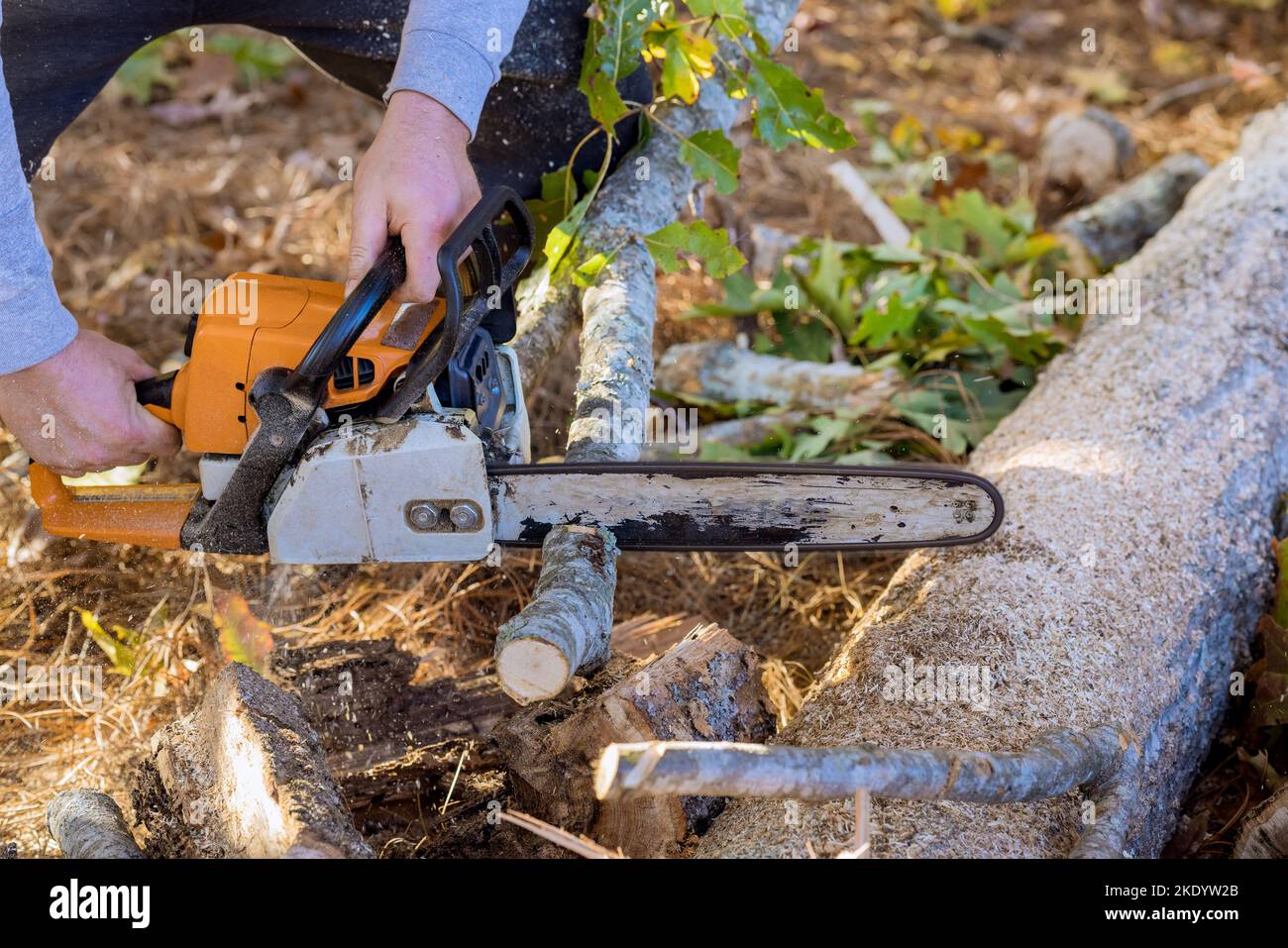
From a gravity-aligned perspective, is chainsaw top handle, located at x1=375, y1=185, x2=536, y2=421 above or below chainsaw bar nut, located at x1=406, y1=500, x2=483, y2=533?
above

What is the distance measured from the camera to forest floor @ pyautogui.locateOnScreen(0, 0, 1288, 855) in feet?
7.30

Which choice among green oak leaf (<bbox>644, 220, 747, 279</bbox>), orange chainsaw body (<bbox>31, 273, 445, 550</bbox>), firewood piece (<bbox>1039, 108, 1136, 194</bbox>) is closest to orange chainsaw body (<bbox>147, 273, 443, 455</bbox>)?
orange chainsaw body (<bbox>31, 273, 445, 550</bbox>)

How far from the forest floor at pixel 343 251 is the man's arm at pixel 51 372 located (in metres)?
0.47

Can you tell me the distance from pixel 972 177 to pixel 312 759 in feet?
12.0

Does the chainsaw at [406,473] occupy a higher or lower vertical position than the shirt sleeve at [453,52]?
lower

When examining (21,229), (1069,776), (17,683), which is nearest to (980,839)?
(1069,776)

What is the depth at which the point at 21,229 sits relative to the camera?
1.64 m

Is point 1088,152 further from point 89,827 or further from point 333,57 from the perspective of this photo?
point 89,827

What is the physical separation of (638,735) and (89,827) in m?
0.84

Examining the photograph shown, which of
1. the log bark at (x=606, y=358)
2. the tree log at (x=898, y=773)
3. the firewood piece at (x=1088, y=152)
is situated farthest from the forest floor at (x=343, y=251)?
the tree log at (x=898, y=773)

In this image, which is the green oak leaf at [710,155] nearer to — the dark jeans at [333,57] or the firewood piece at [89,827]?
the dark jeans at [333,57]

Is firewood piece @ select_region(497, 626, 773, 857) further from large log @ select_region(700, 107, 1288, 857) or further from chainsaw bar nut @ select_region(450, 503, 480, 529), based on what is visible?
chainsaw bar nut @ select_region(450, 503, 480, 529)

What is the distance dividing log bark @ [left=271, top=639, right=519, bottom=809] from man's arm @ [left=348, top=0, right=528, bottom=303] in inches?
29.1

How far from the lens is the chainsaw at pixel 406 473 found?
1.78m
